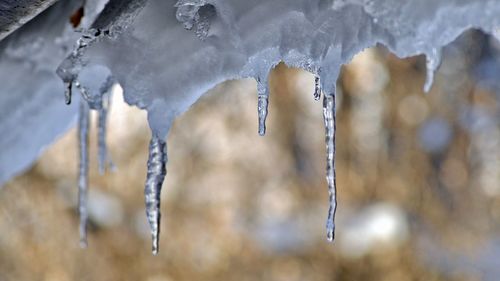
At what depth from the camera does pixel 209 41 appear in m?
0.75

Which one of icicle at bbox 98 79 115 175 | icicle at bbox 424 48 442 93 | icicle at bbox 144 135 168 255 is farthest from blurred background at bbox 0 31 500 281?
icicle at bbox 424 48 442 93

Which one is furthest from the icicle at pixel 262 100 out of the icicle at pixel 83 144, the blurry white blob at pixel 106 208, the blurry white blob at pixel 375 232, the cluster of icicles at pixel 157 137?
the blurry white blob at pixel 106 208

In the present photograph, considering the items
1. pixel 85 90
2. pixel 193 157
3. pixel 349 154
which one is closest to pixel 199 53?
pixel 85 90

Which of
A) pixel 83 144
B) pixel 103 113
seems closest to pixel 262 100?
pixel 103 113

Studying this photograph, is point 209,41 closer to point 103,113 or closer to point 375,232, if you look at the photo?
point 103,113

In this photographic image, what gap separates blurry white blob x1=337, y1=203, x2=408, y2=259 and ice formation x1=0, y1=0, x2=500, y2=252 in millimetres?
3056

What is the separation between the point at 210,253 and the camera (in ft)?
13.3

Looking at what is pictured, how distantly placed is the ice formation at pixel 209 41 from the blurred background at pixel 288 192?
3073 mm

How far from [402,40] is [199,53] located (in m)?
0.22

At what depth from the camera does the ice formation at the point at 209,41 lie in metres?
0.66

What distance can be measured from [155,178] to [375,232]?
10.3 ft

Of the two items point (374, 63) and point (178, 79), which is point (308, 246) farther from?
point (178, 79)

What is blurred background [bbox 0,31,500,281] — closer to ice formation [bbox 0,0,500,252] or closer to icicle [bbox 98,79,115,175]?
icicle [bbox 98,79,115,175]

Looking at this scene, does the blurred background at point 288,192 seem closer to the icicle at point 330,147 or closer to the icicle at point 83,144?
the icicle at point 83,144
